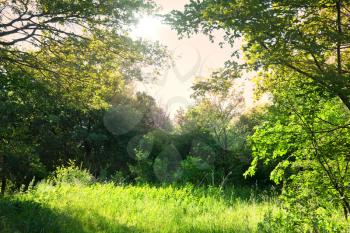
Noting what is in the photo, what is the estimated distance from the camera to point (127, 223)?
7164 millimetres

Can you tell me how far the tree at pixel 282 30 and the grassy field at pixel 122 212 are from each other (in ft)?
11.2

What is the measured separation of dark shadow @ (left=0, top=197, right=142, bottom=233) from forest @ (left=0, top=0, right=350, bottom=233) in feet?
0.08

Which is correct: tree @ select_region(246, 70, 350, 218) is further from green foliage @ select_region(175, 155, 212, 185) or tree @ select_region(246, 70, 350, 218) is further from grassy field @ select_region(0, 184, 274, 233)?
green foliage @ select_region(175, 155, 212, 185)

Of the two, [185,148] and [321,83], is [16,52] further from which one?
[185,148]

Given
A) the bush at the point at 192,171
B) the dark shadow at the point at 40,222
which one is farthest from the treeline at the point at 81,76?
the dark shadow at the point at 40,222

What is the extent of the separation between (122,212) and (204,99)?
330cm

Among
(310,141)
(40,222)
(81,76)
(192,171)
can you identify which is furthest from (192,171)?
(310,141)

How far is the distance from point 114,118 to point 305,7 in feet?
67.7

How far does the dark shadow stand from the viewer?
19.5 ft

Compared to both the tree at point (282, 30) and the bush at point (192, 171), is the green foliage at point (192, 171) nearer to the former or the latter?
the bush at point (192, 171)

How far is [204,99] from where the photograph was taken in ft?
27.5

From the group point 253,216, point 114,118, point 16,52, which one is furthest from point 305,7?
point 114,118

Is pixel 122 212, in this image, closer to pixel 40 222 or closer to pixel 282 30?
pixel 40 222

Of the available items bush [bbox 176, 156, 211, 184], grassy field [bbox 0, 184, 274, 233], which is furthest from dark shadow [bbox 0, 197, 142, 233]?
bush [bbox 176, 156, 211, 184]
